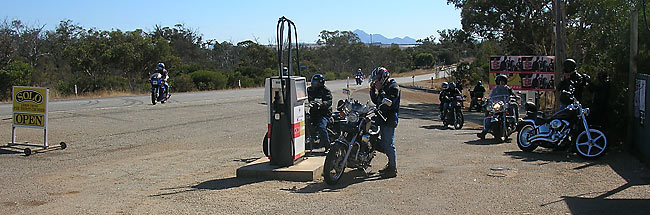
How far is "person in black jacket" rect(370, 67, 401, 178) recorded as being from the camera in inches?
350

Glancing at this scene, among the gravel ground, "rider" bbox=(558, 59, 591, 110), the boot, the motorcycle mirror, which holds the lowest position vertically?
the gravel ground

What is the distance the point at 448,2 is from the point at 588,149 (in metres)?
31.0

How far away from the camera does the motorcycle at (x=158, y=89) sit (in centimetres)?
2423

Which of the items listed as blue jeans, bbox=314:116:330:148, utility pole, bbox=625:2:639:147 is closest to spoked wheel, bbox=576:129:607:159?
utility pole, bbox=625:2:639:147

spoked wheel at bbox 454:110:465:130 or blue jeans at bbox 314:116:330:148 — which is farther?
spoked wheel at bbox 454:110:465:130

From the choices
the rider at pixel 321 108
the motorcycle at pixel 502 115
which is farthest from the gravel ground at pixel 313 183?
the rider at pixel 321 108

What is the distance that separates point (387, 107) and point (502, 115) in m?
5.89

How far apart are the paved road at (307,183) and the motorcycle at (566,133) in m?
0.21

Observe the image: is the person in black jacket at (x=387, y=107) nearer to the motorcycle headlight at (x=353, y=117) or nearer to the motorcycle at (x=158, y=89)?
the motorcycle headlight at (x=353, y=117)

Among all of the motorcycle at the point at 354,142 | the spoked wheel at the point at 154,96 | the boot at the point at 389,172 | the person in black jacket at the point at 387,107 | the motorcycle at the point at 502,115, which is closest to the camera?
the motorcycle at the point at 354,142

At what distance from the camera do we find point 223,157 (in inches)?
464

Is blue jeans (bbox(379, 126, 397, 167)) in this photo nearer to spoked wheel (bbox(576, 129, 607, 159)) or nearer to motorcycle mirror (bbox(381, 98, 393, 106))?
motorcycle mirror (bbox(381, 98, 393, 106))

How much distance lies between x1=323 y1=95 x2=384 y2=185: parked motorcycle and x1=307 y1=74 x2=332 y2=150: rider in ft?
5.98

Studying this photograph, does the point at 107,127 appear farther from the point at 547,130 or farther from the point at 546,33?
the point at 546,33
